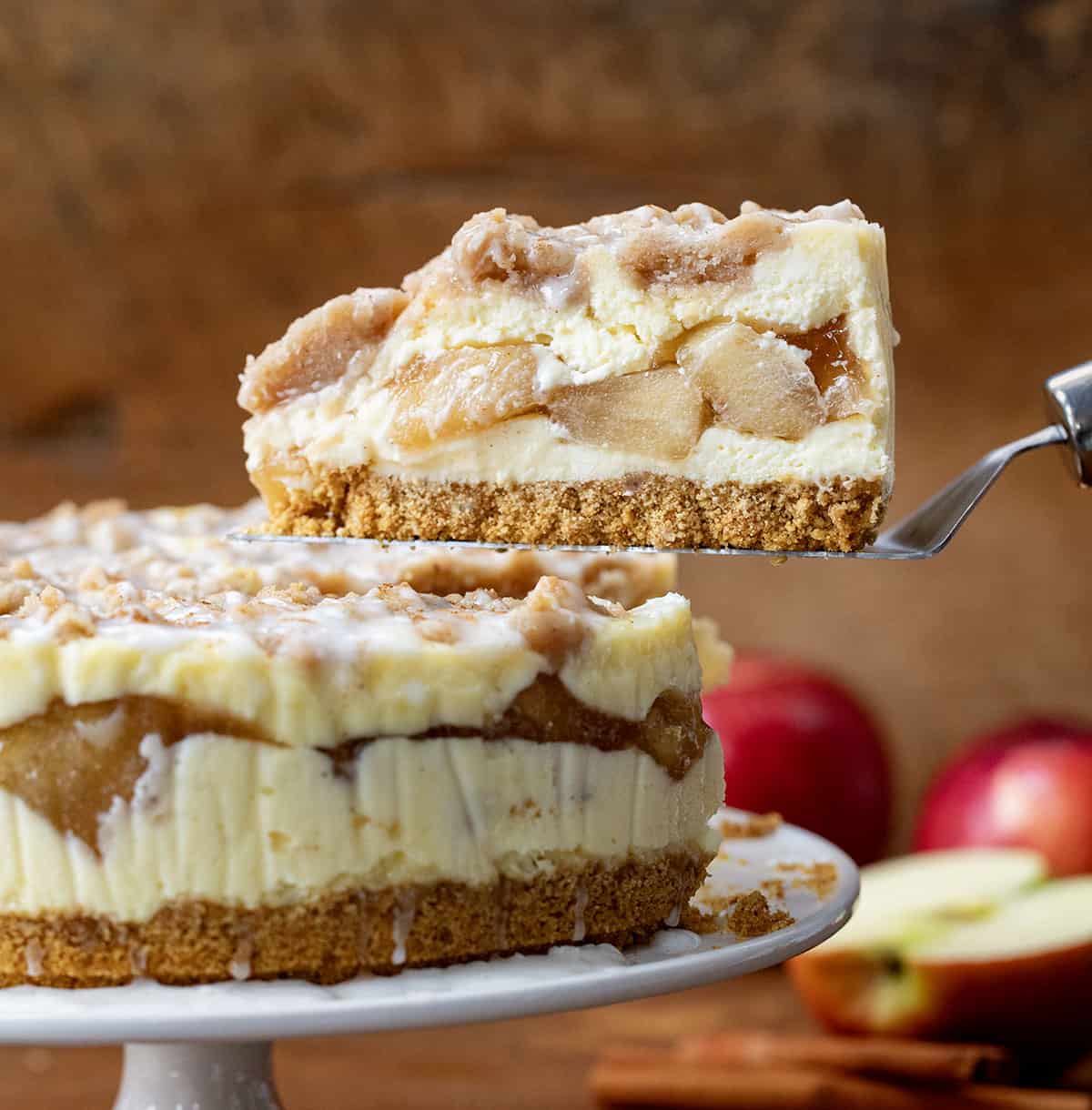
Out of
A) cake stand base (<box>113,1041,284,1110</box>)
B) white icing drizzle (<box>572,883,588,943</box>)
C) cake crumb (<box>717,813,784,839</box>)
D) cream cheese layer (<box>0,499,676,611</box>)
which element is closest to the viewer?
white icing drizzle (<box>572,883,588,943</box>)

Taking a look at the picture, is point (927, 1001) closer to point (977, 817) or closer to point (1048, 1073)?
point (1048, 1073)

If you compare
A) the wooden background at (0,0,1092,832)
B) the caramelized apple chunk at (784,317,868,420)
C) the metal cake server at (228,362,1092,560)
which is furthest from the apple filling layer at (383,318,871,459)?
the wooden background at (0,0,1092,832)

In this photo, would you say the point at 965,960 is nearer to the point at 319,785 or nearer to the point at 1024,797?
the point at 1024,797

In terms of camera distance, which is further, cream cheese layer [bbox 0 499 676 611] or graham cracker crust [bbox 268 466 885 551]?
cream cheese layer [bbox 0 499 676 611]

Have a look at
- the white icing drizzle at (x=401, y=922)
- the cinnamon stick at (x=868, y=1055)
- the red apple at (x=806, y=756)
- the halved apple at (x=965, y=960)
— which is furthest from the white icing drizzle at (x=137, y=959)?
the red apple at (x=806, y=756)

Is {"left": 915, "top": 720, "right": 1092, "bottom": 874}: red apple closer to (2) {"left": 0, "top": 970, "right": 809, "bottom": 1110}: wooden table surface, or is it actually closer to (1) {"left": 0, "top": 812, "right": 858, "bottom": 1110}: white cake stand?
(2) {"left": 0, "top": 970, "right": 809, "bottom": 1110}: wooden table surface
